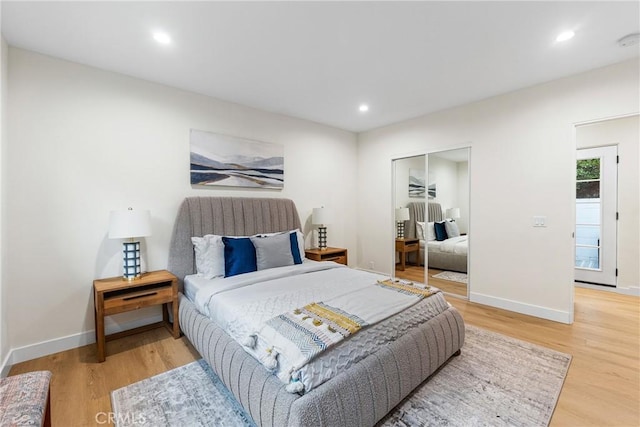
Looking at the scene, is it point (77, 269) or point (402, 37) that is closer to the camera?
point (402, 37)

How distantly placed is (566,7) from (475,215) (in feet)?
7.40

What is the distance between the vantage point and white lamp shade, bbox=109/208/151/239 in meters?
2.40

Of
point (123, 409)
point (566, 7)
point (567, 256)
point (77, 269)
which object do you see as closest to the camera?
point (123, 409)

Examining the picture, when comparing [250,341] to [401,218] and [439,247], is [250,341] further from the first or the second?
[401,218]

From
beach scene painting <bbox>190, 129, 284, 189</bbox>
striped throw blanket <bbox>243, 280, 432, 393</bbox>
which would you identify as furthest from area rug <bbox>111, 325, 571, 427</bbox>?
beach scene painting <bbox>190, 129, 284, 189</bbox>

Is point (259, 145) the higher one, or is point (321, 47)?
point (321, 47)

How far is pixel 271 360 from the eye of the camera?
1.44m

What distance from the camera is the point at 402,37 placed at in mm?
2176

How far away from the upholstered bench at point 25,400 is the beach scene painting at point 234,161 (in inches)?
86.8

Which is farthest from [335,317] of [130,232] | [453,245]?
[453,245]

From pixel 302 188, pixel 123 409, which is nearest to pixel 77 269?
pixel 123 409

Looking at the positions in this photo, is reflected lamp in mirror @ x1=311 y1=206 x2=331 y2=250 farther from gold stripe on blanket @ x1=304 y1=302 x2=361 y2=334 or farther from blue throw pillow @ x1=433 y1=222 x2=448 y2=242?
gold stripe on blanket @ x1=304 y1=302 x2=361 y2=334

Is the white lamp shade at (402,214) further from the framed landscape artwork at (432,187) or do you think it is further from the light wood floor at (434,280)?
the light wood floor at (434,280)

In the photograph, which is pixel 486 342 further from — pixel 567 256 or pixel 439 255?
pixel 439 255
